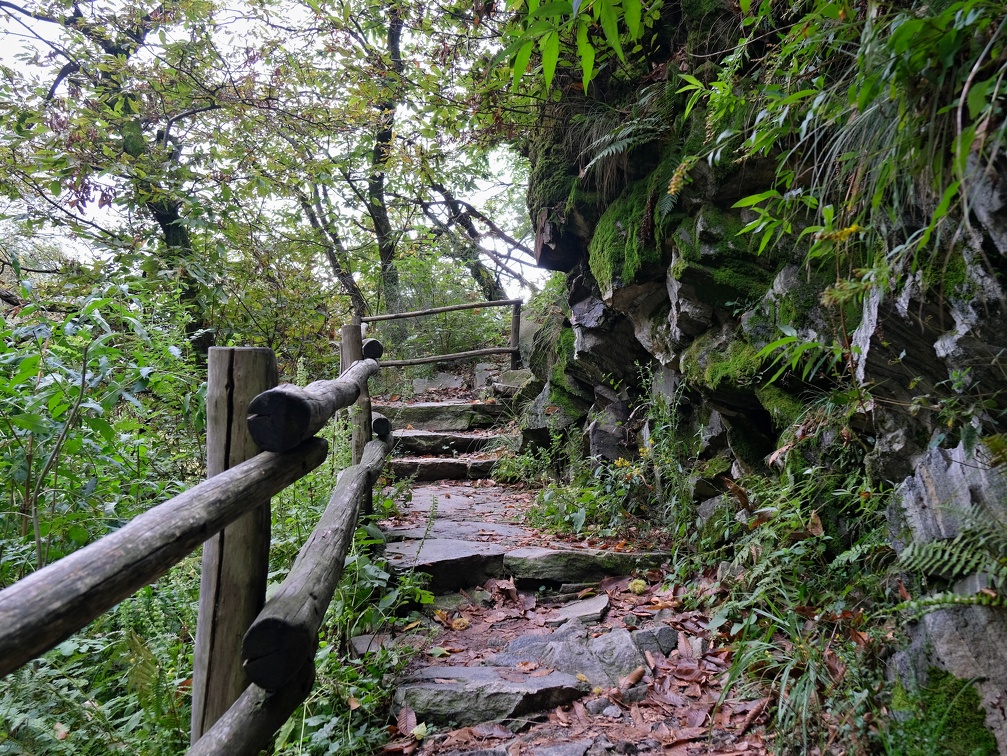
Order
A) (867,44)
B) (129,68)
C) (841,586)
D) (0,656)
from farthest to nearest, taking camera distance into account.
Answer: (129,68)
(841,586)
(867,44)
(0,656)

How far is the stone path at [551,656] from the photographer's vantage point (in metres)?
2.29

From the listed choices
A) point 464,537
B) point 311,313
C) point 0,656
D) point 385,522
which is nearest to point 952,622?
point 0,656

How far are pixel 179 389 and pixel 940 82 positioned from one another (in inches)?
183

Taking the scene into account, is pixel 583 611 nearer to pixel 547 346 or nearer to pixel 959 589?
pixel 959 589

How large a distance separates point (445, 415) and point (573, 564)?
4.74 metres

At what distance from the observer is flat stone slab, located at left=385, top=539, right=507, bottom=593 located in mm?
3664

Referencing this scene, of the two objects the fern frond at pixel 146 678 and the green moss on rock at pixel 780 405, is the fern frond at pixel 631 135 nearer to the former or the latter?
the green moss on rock at pixel 780 405

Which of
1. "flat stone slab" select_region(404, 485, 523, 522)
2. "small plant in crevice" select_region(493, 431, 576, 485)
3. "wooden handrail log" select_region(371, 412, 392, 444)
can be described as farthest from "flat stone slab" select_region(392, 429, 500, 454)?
"wooden handrail log" select_region(371, 412, 392, 444)

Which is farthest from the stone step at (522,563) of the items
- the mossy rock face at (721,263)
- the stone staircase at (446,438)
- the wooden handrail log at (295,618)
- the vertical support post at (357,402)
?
the stone staircase at (446,438)

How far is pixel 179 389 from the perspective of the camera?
4.29 m

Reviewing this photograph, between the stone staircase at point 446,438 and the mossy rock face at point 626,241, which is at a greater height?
the mossy rock face at point 626,241

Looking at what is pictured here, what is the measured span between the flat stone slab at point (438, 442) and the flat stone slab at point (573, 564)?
366 centimetres

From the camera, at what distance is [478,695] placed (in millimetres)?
2490

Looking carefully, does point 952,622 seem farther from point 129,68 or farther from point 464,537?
point 129,68
